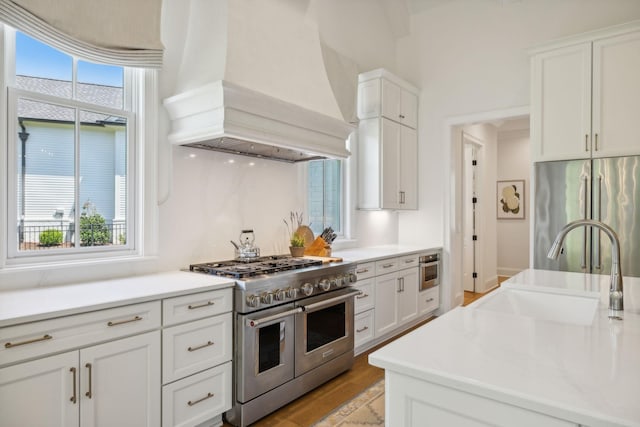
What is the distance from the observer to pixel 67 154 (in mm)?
2371

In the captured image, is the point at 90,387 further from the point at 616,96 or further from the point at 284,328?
the point at 616,96

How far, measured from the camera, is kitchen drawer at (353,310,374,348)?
11.3 feet

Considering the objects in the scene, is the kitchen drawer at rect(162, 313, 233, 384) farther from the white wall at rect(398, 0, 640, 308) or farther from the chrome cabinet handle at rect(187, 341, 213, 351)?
the white wall at rect(398, 0, 640, 308)

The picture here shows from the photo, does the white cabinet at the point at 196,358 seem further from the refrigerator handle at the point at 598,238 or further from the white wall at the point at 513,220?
the white wall at the point at 513,220

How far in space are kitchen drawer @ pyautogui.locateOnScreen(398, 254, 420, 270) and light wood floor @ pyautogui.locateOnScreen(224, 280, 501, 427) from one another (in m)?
1.07

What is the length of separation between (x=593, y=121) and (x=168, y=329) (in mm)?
3646

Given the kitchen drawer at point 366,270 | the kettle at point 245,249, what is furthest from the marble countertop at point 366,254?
the kettle at point 245,249

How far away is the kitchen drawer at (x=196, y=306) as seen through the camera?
2.07 m

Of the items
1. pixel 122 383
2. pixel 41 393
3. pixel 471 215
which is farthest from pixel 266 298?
pixel 471 215

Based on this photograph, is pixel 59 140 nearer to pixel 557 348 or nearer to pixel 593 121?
pixel 557 348

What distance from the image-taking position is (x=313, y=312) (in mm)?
2777

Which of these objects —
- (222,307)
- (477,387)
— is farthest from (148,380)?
(477,387)

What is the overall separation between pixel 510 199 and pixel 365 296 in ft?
16.6

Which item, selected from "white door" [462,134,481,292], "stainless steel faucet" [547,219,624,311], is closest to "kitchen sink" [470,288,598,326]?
"stainless steel faucet" [547,219,624,311]
